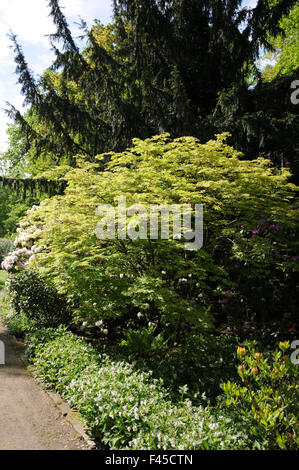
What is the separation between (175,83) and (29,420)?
7841mm

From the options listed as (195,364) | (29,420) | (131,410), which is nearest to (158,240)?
(195,364)

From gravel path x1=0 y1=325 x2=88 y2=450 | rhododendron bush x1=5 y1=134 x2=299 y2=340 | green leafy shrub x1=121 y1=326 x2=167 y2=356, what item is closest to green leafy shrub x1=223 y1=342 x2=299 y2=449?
rhododendron bush x1=5 y1=134 x2=299 y2=340

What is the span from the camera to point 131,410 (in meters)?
3.11

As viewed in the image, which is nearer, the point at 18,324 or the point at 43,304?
the point at 18,324

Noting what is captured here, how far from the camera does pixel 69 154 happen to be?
11289 mm

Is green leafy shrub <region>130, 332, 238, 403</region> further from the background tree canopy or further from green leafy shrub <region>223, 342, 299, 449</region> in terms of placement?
the background tree canopy

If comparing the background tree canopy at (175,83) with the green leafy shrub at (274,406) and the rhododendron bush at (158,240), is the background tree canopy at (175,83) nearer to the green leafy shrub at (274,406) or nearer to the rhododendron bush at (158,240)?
the rhododendron bush at (158,240)

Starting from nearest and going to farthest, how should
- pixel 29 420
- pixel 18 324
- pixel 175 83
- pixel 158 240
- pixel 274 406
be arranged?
1. pixel 274 406
2. pixel 29 420
3. pixel 158 240
4. pixel 18 324
5. pixel 175 83

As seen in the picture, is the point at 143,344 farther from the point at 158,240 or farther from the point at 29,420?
the point at 29,420

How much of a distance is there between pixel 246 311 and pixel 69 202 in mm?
3975

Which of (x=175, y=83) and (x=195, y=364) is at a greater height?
(x=175, y=83)

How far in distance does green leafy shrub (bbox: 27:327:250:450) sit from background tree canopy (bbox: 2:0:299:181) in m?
6.07
